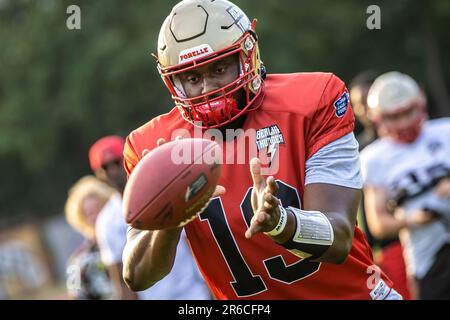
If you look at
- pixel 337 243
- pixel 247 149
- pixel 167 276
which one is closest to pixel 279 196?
pixel 247 149

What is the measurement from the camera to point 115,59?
84.3 feet

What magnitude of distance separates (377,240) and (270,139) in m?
4.32

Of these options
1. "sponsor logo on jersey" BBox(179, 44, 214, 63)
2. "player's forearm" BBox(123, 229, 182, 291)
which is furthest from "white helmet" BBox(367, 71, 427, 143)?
"player's forearm" BBox(123, 229, 182, 291)

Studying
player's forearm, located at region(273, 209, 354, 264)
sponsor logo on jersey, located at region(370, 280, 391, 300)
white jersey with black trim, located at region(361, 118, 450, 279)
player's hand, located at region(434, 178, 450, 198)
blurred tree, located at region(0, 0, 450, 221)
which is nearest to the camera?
player's forearm, located at region(273, 209, 354, 264)

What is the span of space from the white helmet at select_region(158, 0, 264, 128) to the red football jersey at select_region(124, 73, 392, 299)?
0.12m

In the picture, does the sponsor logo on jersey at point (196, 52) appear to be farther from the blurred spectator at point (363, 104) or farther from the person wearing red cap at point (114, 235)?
the blurred spectator at point (363, 104)

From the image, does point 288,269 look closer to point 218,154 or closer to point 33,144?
point 218,154

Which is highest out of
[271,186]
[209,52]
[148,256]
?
[209,52]

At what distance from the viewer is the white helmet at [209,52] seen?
3.73 m

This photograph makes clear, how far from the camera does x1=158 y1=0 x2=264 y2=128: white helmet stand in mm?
3729

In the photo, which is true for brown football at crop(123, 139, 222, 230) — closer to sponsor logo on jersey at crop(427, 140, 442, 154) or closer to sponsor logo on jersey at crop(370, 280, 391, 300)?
sponsor logo on jersey at crop(370, 280, 391, 300)

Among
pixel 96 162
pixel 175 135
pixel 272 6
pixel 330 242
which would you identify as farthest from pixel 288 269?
pixel 272 6

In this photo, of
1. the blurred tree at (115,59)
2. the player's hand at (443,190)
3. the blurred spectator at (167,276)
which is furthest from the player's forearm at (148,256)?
the blurred tree at (115,59)

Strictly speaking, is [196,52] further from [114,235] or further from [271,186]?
[114,235]
